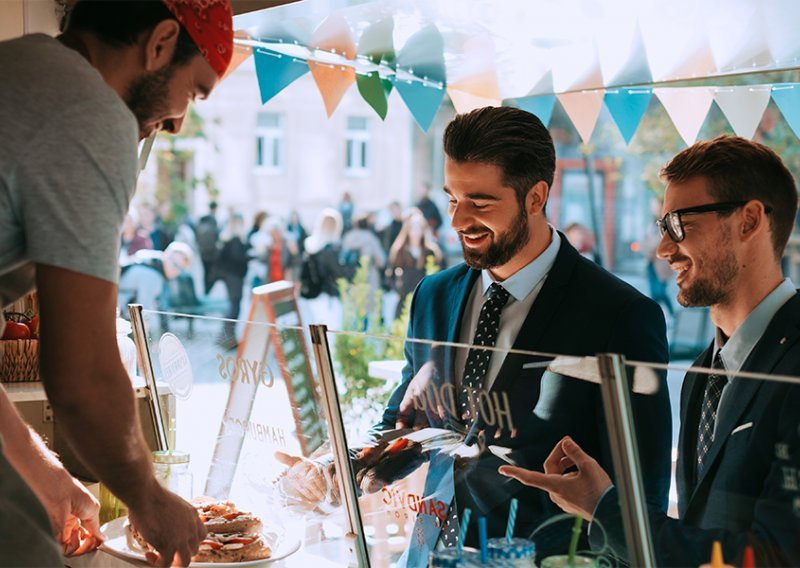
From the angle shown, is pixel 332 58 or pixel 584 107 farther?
pixel 584 107

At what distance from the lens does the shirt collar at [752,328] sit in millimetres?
2377

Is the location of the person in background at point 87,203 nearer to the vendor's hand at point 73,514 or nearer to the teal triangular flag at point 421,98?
the vendor's hand at point 73,514

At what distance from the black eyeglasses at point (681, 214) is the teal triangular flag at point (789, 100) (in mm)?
1606

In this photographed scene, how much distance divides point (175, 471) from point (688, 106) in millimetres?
2690

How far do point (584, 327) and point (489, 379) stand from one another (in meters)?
0.73

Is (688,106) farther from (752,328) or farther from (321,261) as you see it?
(321,261)

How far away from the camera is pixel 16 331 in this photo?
3.09m

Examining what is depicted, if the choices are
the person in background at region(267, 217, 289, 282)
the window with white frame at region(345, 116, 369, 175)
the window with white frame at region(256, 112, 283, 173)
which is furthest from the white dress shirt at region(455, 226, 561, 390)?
the window with white frame at region(345, 116, 369, 175)

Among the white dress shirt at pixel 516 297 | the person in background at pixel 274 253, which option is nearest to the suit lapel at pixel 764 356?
the white dress shirt at pixel 516 297

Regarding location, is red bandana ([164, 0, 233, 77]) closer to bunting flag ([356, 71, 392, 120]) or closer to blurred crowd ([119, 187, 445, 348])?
bunting flag ([356, 71, 392, 120])

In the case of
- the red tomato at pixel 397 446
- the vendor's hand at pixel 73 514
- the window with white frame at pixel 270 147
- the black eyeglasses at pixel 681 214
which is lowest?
the vendor's hand at pixel 73 514

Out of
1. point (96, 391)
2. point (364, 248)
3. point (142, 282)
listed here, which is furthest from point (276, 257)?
point (96, 391)

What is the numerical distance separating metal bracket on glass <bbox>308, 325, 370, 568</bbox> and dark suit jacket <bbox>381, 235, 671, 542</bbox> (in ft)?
0.38

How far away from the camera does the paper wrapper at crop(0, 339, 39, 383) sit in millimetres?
3027
